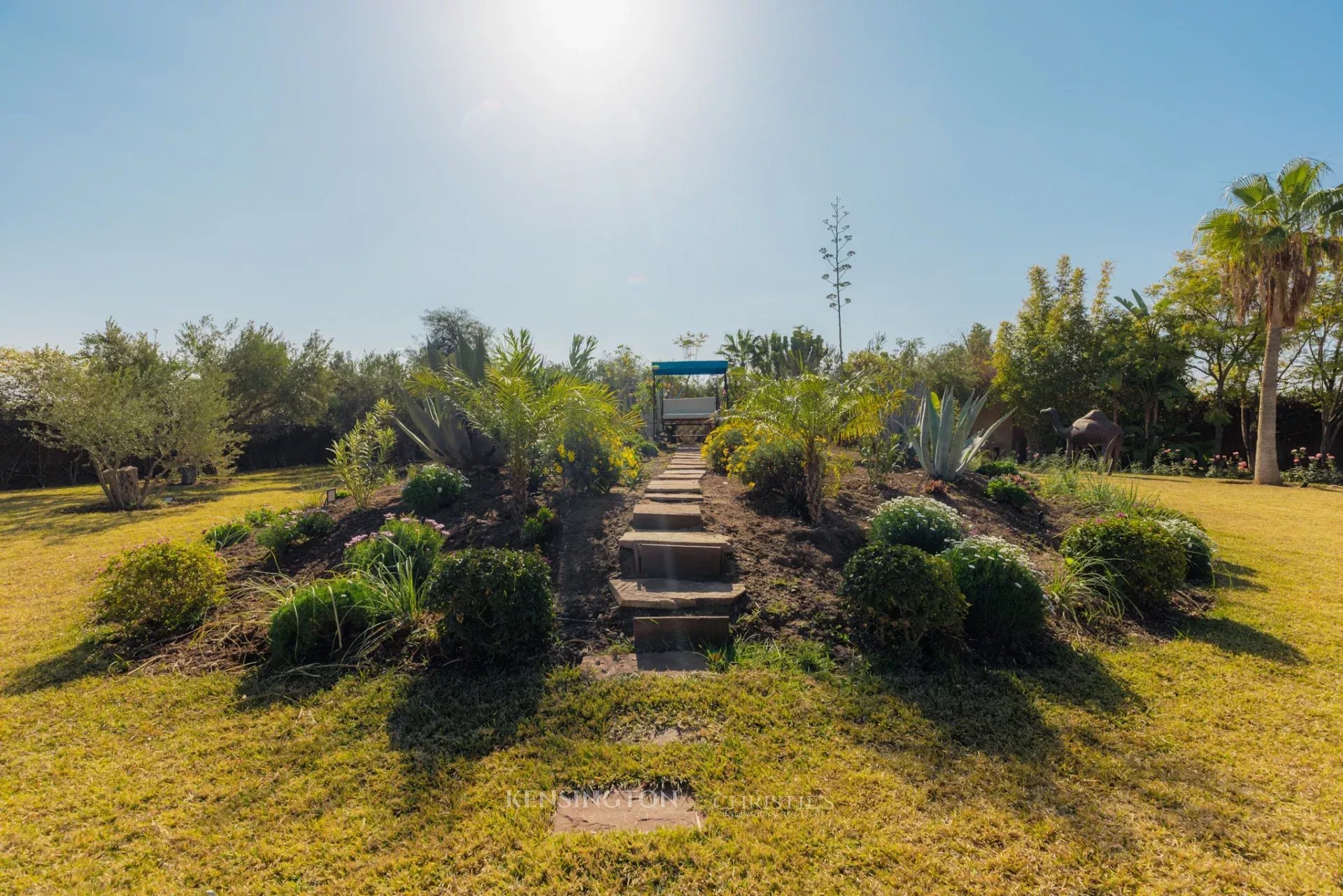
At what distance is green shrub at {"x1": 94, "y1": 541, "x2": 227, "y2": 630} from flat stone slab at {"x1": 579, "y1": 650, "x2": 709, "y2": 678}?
2739 millimetres

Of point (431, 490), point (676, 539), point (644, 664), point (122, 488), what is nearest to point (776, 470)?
point (676, 539)

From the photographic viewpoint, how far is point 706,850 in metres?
1.88

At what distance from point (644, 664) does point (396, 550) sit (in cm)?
219

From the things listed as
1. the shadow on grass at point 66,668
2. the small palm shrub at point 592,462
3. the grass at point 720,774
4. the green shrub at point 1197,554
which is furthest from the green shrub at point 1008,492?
the shadow on grass at point 66,668

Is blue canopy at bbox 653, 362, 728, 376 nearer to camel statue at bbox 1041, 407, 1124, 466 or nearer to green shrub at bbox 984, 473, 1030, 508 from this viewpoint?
camel statue at bbox 1041, 407, 1124, 466

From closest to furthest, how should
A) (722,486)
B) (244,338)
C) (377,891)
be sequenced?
(377,891)
(722,486)
(244,338)

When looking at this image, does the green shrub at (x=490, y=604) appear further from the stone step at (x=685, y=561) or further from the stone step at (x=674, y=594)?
the stone step at (x=685, y=561)

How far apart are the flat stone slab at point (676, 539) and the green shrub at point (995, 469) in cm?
529

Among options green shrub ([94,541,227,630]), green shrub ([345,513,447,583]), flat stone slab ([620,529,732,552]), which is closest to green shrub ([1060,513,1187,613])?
flat stone slab ([620,529,732,552])

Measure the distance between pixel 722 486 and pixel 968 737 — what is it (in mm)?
4769

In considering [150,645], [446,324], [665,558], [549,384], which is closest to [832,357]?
[446,324]

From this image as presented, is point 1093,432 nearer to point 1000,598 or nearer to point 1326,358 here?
point 1326,358

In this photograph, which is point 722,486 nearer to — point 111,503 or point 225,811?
point 225,811

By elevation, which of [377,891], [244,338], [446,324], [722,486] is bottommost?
[377,891]
